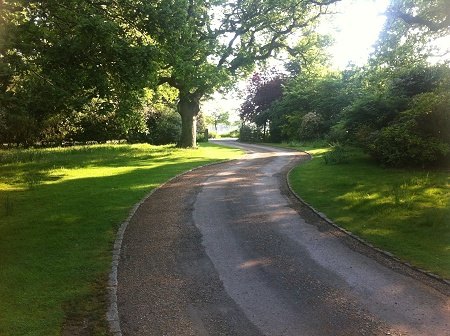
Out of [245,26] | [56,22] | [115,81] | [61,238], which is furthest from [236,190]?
[245,26]

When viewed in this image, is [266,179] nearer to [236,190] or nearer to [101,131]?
[236,190]

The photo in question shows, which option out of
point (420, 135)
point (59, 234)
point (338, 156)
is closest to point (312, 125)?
point (338, 156)

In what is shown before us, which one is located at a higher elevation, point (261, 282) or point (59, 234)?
point (59, 234)

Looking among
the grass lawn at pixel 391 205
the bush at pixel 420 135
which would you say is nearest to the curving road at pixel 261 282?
the grass lawn at pixel 391 205

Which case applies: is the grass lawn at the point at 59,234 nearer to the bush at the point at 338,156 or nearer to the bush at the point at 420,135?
the bush at the point at 338,156

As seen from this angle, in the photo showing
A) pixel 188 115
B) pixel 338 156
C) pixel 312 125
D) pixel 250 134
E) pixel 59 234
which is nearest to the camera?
pixel 59 234

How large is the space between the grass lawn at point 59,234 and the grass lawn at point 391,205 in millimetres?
6095

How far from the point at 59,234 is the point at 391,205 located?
9.28m

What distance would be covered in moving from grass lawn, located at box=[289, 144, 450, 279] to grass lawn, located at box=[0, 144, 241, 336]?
6.09 metres

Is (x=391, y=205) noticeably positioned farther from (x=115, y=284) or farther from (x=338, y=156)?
(x=338, y=156)

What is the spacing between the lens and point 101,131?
35688mm

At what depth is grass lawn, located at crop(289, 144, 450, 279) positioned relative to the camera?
28.5 feet

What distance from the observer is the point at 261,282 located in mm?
6965

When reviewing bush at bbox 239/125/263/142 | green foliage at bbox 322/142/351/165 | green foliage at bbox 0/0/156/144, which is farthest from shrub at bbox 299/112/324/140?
green foliage at bbox 0/0/156/144
